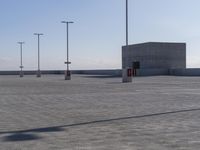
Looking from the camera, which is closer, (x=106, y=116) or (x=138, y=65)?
(x=106, y=116)

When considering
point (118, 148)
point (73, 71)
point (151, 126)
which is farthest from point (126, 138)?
point (73, 71)

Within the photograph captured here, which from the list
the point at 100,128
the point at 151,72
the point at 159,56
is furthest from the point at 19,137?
the point at 159,56

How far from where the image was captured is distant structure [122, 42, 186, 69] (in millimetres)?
92812

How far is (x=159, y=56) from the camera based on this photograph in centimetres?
9312

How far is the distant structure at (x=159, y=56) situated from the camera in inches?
3654

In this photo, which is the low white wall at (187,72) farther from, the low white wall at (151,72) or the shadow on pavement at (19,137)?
the shadow on pavement at (19,137)

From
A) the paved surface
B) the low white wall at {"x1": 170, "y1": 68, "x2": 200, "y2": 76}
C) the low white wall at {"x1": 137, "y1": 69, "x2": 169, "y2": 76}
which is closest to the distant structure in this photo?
the low white wall at {"x1": 137, "y1": 69, "x2": 169, "y2": 76}

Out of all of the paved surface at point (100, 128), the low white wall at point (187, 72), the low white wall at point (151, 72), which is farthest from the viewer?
the low white wall at point (151, 72)

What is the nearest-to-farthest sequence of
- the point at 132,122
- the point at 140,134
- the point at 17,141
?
the point at 17,141
the point at 140,134
the point at 132,122

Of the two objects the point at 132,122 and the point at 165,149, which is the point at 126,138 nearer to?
the point at 165,149

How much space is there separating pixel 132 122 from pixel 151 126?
104 centimetres

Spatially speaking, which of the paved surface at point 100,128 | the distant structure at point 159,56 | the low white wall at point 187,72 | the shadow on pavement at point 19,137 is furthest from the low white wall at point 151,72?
the shadow on pavement at point 19,137

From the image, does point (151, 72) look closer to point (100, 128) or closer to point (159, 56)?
point (159, 56)

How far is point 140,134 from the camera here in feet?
36.9
